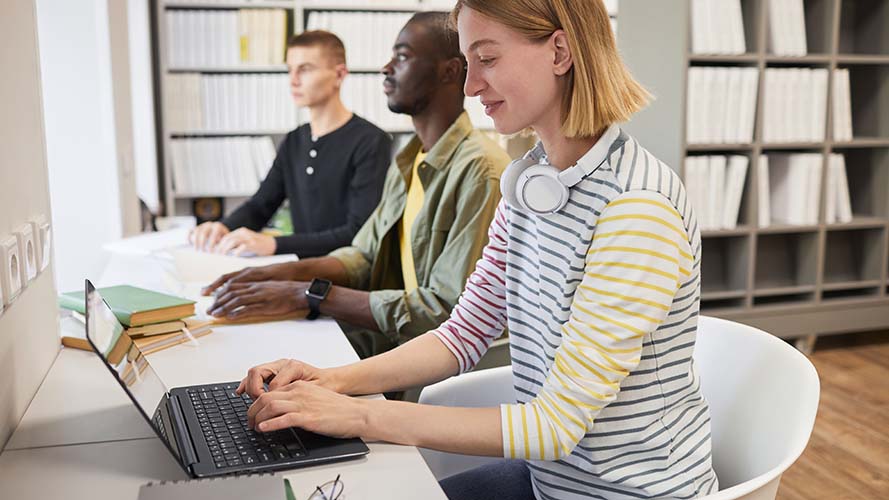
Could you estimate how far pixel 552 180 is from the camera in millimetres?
1154

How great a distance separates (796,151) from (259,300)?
3006 millimetres

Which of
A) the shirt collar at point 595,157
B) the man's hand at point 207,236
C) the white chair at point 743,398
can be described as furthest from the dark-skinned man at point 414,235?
the shirt collar at point 595,157

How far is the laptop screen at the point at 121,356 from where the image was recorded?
1031 millimetres

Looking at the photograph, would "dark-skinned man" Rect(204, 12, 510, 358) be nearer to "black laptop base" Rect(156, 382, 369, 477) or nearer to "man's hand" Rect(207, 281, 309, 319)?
"man's hand" Rect(207, 281, 309, 319)

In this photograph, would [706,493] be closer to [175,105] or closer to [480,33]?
[480,33]

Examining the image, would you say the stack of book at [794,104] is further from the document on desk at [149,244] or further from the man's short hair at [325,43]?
the document on desk at [149,244]

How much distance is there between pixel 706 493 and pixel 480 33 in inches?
28.9

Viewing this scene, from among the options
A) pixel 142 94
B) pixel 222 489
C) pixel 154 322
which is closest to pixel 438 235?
pixel 154 322

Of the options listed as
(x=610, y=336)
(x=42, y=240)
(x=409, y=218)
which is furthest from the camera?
(x=409, y=218)

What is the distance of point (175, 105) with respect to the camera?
14.4 feet

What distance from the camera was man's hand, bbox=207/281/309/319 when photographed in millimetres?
1786

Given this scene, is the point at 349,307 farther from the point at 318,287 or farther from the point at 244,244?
the point at 244,244

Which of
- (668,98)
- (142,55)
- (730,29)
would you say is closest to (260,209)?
(142,55)

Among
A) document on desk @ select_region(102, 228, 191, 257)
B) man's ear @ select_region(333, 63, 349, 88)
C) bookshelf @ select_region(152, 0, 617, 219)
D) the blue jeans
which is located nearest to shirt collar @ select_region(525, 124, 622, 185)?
the blue jeans
